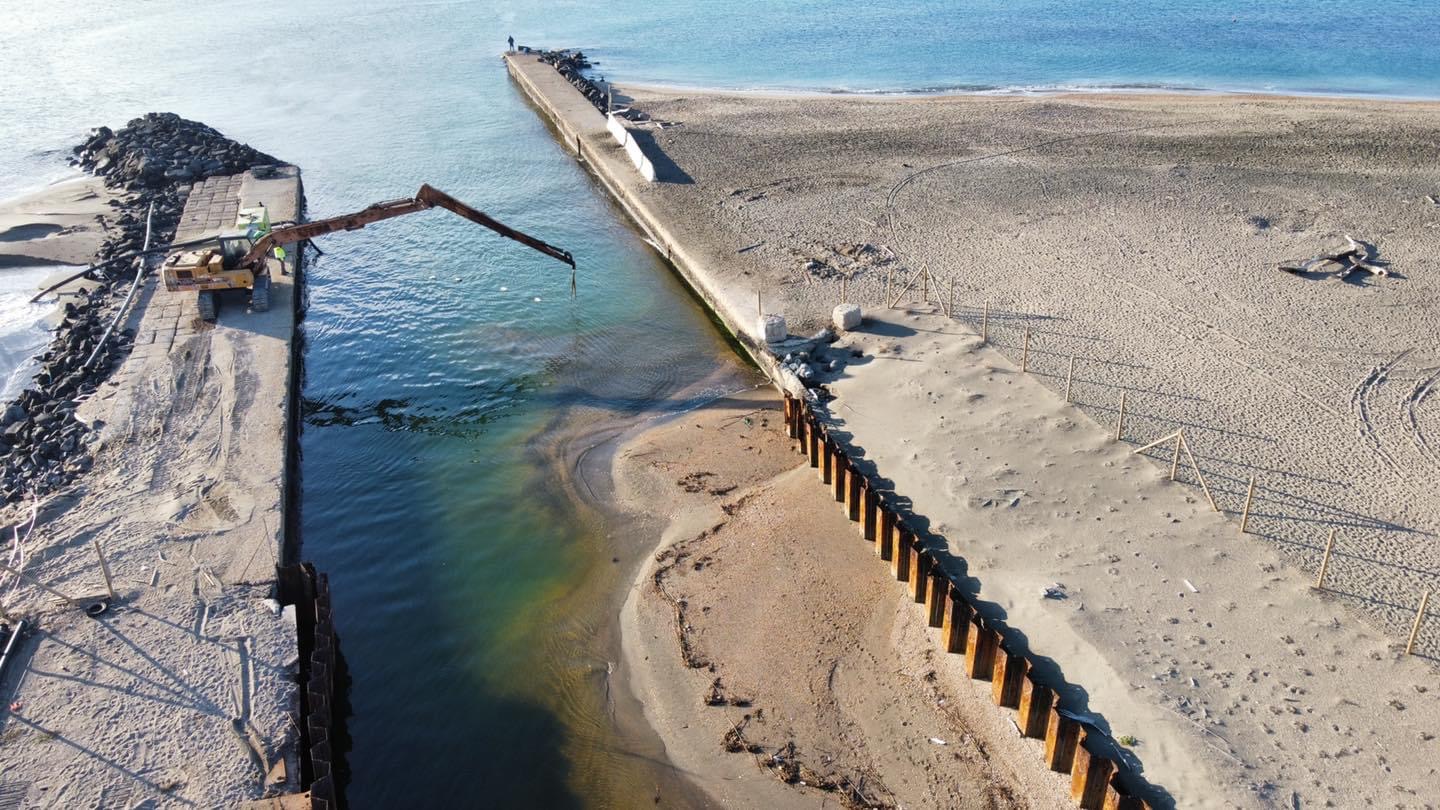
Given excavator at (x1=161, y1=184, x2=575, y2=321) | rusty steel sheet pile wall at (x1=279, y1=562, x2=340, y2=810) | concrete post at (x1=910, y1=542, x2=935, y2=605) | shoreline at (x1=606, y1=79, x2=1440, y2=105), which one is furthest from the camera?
shoreline at (x1=606, y1=79, x2=1440, y2=105)

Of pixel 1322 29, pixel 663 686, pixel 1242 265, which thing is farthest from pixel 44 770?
pixel 1322 29

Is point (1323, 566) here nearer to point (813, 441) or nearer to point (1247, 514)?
point (1247, 514)

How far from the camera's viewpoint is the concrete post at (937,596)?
17509 mm

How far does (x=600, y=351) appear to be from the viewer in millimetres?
30094

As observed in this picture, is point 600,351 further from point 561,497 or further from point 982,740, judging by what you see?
point 982,740

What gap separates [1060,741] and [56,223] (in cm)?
4286

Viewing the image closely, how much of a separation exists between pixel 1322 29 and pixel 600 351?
7178cm

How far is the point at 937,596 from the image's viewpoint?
17.7 metres

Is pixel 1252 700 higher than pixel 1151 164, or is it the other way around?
pixel 1151 164

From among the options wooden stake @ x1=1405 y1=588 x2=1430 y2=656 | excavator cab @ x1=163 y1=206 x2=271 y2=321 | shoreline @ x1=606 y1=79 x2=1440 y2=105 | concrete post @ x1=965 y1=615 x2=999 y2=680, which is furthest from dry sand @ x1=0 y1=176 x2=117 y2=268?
wooden stake @ x1=1405 y1=588 x2=1430 y2=656

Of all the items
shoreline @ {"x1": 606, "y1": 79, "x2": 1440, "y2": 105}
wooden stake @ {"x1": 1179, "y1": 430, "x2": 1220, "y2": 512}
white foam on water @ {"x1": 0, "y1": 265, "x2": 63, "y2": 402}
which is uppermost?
shoreline @ {"x1": 606, "y1": 79, "x2": 1440, "y2": 105}

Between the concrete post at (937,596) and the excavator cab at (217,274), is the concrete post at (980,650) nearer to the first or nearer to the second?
the concrete post at (937,596)

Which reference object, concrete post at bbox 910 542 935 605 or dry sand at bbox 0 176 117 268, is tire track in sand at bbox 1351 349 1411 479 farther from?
dry sand at bbox 0 176 117 268

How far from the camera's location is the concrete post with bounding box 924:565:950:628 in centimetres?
1751
